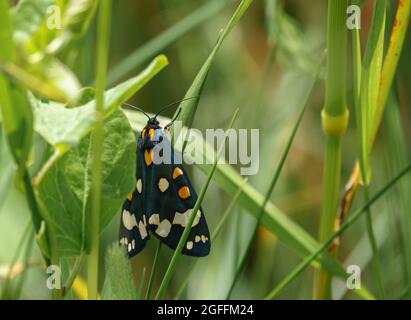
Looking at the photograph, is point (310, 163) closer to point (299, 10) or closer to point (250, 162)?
point (299, 10)

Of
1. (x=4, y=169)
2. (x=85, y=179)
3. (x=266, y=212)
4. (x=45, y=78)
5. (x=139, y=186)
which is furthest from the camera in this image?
(x=4, y=169)

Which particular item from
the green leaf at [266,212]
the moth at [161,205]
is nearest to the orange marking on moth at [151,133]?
the moth at [161,205]

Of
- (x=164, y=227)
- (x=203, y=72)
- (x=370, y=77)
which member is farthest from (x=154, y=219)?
(x=370, y=77)

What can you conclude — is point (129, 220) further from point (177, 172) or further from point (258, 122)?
point (258, 122)

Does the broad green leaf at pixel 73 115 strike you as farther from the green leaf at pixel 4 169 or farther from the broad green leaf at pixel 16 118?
the green leaf at pixel 4 169
